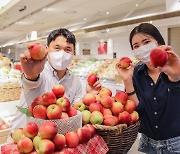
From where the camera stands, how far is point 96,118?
1116mm

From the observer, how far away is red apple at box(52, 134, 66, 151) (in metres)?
0.92

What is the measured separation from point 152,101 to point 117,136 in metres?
0.52

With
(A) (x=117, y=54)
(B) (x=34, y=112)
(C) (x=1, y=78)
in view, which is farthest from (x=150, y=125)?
(A) (x=117, y=54)

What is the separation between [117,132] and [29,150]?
1.39 feet

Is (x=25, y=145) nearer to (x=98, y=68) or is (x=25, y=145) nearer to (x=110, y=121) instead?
(x=110, y=121)

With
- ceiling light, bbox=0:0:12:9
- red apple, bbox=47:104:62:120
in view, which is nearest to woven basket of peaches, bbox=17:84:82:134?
red apple, bbox=47:104:62:120

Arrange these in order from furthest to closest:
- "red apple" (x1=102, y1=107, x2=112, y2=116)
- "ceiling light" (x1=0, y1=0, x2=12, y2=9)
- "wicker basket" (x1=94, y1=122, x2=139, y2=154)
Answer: "ceiling light" (x1=0, y1=0, x2=12, y2=9) → "red apple" (x1=102, y1=107, x2=112, y2=116) → "wicker basket" (x1=94, y1=122, x2=139, y2=154)

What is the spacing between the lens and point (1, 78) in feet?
8.81

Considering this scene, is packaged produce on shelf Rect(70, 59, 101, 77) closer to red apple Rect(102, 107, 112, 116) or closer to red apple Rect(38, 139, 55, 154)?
red apple Rect(102, 107, 112, 116)

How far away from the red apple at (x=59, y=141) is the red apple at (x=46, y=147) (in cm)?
4

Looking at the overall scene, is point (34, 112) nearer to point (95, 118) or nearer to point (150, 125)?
point (95, 118)

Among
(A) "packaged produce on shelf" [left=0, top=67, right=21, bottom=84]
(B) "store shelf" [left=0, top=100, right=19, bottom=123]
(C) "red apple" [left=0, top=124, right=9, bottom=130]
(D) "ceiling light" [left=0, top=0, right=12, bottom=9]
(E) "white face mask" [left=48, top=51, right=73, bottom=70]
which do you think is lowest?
(C) "red apple" [left=0, top=124, right=9, bottom=130]

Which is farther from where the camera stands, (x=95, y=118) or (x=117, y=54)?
(x=117, y=54)

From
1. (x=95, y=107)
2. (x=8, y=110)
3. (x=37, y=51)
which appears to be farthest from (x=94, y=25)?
(x=37, y=51)
